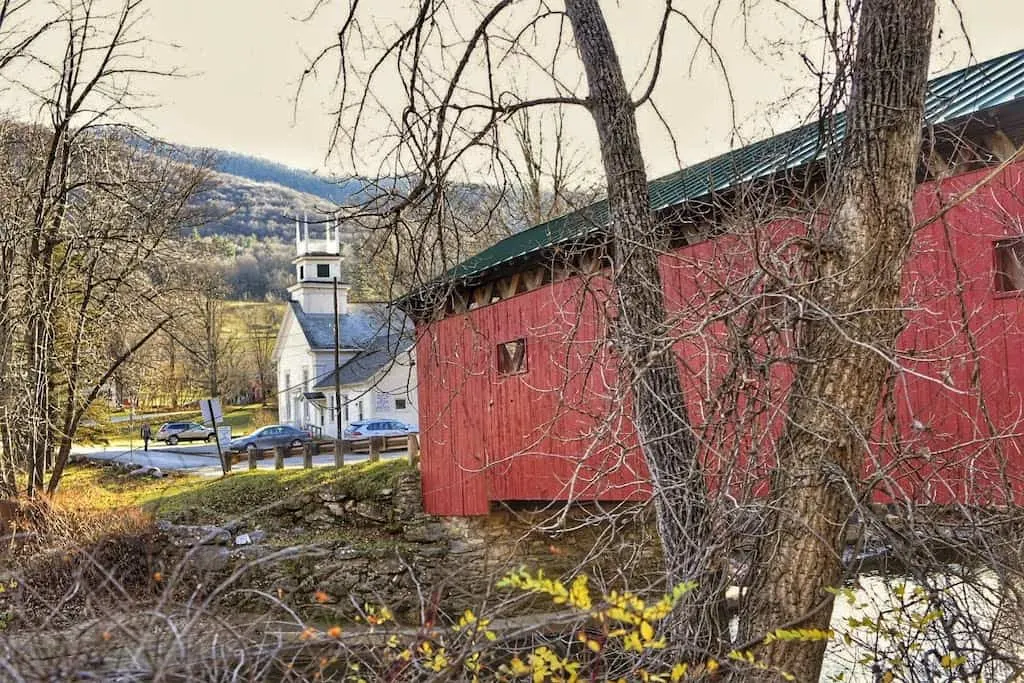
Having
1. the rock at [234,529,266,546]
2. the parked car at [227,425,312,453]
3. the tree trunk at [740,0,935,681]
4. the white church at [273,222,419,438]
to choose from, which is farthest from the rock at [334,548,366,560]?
the white church at [273,222,419,438]

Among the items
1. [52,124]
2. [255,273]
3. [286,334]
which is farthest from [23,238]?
[255,273]

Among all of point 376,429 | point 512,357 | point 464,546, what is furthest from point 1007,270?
point 376,429

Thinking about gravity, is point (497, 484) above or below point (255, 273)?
below

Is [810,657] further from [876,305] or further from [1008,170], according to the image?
[1008,170]

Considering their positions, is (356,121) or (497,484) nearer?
(356,121)

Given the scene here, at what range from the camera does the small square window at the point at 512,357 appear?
397 inches

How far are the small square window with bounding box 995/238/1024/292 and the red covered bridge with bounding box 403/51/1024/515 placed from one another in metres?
0.01

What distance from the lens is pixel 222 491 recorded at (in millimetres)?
16219

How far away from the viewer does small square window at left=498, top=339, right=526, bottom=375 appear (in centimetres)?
1009

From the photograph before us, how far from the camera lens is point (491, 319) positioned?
34.8 feet

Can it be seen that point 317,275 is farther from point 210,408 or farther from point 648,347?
point 648,347

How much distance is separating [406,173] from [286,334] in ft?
97.4

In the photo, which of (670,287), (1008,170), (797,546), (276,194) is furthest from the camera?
(276,194)

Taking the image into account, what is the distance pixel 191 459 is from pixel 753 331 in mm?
22109
